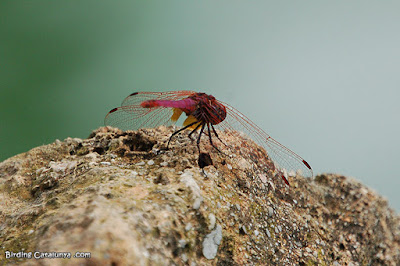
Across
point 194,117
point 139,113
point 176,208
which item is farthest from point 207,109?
point 176,208

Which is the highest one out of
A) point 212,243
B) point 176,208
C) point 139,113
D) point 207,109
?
point 207,109

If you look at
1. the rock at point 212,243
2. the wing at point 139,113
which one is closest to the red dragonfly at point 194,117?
the wing at point 139,113

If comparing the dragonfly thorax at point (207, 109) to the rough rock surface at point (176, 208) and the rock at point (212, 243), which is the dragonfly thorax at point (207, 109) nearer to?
the rough rock surface at point (176, 208)

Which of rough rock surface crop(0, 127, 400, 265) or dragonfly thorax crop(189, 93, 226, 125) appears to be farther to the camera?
dragonfly thorax crop(189, 93, 226, 125)

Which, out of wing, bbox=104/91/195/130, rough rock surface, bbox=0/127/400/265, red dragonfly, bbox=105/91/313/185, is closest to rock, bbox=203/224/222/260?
rough rock surface, bbox=0/127/400/265

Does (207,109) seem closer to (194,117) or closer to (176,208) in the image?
(194,117)

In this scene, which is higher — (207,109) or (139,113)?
(207,109)

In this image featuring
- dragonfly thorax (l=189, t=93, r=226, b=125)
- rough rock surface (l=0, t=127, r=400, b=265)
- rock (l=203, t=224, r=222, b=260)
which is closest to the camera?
rough rock surface (l=0, t=127, r=400, b=265)

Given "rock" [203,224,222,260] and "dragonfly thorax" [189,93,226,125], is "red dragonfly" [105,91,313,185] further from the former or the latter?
"rock" [203,224,222,260]
